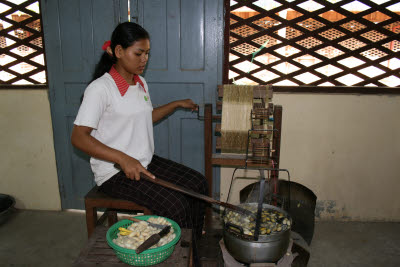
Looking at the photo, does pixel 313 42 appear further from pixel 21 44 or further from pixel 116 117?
pixel 21 44

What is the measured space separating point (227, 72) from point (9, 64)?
6.65 feet

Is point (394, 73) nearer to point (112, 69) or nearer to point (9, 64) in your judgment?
point (112, 69)

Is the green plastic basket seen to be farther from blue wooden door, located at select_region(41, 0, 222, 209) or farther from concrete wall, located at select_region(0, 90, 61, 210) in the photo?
concrete wall, located at select_region(0, 90, 61, 210)

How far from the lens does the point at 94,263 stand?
1.53 metres

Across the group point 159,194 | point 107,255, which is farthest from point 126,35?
point 107,255

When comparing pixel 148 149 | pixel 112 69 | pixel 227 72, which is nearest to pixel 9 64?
pixel 112 69

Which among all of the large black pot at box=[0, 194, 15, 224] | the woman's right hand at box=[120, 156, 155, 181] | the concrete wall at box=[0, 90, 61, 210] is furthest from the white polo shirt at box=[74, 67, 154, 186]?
the large black pot at box=[0, 194, 15, 224]

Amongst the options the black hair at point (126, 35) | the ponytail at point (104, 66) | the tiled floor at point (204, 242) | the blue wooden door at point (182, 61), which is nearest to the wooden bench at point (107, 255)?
the tiled floor at point (204, 242)

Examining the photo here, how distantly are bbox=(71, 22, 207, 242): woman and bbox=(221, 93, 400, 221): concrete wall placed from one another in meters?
1.12

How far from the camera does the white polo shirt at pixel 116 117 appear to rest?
72.4 inches

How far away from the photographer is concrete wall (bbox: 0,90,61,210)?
3.01 m

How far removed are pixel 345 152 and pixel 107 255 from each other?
2.24 metres

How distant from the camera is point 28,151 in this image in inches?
123

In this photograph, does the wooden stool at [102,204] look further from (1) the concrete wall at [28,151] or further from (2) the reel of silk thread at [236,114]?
(1) the concrete wall at [28,151]
